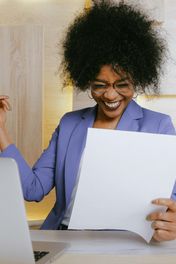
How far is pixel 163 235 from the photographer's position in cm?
142

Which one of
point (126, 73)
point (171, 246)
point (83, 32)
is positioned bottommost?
point (171, 246)

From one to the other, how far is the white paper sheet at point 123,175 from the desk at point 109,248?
0.08m

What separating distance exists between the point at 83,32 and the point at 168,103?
1.61 m

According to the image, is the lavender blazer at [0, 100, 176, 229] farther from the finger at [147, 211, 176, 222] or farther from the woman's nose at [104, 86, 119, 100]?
the finger at [147, 211, 176, 222]

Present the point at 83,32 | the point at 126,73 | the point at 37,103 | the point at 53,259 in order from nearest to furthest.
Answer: the point at 53,259 < the point at 126,73 < the point at 83,32 < the point at 37,103

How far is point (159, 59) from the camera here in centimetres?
206

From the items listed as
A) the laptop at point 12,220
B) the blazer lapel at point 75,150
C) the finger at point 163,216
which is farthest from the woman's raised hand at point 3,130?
the laptop at point 12,220

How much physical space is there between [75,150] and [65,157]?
1.8 inches

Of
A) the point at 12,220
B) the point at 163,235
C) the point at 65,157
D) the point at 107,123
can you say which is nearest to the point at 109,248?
the point at 163,235

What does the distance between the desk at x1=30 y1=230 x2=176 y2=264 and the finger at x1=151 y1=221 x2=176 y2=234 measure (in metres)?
0.05

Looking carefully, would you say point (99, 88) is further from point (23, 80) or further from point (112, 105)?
point (23, 80)

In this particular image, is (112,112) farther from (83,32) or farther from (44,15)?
(44,15)

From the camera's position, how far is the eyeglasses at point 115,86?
1849 millimetres

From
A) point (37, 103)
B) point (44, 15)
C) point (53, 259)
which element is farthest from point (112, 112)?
point (44, 15)
